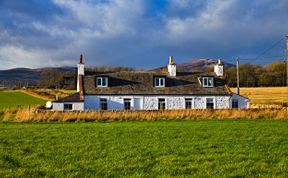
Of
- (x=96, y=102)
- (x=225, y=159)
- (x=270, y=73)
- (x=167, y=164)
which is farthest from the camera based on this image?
(x=270, y=73)

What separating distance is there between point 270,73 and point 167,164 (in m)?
97.6

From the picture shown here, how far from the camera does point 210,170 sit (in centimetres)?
799

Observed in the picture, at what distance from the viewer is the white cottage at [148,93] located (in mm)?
40863

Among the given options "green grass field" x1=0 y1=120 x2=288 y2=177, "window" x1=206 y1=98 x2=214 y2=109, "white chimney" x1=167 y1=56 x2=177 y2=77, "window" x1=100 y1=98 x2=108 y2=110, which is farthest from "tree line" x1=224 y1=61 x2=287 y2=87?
"green grass field" x1=0 y1=120 x2=288 y2=177

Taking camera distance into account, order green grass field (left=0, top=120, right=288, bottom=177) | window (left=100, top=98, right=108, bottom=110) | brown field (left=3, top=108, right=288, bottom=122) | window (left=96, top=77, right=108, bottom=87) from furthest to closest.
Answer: window (left=96, top=77, right=108, bottom=87), window (left=100, top=98, right=108, bottom=110), brown field (left=3, top=108, right=288, bottom=122), green grass field (left=0, top=120, right=288, bottom=177)

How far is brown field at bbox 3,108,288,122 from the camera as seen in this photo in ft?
94.3

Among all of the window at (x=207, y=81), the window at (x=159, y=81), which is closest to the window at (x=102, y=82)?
the window at (x=159, y=81)

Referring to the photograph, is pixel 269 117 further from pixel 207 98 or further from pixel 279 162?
pixel 279 162

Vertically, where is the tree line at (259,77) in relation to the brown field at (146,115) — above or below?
above

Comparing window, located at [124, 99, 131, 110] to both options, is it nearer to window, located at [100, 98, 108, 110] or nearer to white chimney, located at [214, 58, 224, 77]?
window, located at [100, 98, 108, 110]

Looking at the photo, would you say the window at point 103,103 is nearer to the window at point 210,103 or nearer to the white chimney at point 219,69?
the window at point 210,103

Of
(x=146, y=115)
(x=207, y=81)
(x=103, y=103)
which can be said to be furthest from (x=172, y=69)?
(x=146, y=115)

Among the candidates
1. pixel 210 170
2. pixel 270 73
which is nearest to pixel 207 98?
pixel 210 170

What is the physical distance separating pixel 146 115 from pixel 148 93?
41.6ft
